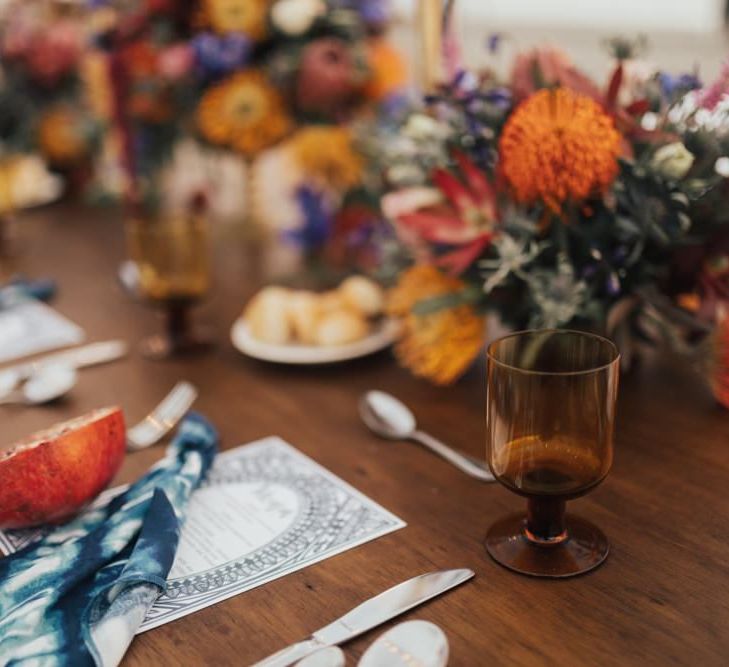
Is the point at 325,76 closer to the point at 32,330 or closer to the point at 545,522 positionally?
the point at 32,330

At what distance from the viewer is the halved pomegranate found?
0.77 m

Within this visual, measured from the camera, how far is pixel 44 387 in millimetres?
1114

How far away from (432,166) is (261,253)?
69 centimetres

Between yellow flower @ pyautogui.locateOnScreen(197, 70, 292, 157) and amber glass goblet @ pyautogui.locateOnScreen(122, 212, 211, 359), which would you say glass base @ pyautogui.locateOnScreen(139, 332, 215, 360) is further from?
yellow flower @ pyautogui.locateOnScreen(197, 70, 292, 157)

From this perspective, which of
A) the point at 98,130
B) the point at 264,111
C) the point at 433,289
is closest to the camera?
the point at 433,289

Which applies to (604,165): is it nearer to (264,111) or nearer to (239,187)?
(264,111)

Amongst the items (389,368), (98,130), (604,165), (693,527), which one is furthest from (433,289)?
(98,130)

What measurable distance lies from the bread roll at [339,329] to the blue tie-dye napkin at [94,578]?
342 millimetres

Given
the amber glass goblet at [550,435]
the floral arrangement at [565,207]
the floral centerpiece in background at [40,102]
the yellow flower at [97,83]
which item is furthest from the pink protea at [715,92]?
the floral centerpiece in background at [40,102]

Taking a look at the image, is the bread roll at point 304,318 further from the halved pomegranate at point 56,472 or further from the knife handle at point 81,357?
the halved pomegranate at point 56,472

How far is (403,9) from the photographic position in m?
2.62

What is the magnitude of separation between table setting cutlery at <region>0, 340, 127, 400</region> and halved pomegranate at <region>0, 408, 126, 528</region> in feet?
1.13

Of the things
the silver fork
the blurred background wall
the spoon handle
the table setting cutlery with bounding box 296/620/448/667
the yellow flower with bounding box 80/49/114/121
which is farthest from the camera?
the blurred background wall

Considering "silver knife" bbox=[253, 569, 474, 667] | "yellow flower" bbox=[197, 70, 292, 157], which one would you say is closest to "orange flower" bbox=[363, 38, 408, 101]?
"yellow flower" bbox=[197, 70, 292, 157]
